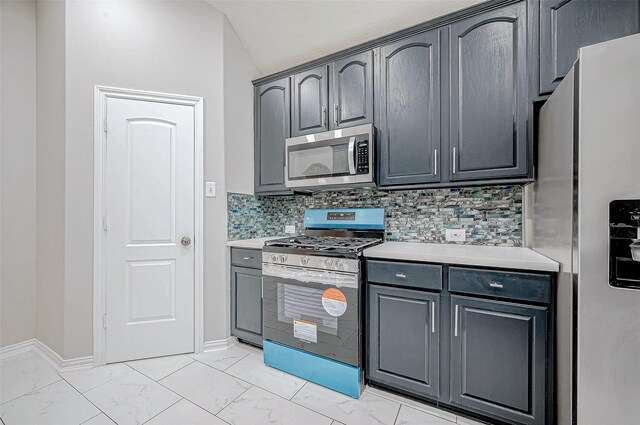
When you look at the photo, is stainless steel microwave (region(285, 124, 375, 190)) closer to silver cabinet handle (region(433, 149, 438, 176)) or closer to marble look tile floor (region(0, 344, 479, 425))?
silver cabinet handle (region(433, 149, 438, 176))

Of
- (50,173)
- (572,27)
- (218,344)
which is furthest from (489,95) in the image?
(50,173)

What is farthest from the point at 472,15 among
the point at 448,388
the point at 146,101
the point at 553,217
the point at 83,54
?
the point at 83,54

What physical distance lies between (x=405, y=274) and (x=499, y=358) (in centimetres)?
62

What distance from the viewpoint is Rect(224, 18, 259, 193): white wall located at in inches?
94.9

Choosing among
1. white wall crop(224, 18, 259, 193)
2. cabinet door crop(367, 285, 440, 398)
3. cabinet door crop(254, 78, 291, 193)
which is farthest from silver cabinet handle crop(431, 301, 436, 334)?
white wall crop(224, 18, 259, 193)

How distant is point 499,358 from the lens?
4.56 feet

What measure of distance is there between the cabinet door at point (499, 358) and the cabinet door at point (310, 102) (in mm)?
1700

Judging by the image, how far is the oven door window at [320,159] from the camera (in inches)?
81.4

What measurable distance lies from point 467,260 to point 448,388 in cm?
75

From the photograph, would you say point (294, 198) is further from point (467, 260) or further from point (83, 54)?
point (83, 54)

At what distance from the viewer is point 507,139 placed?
1632 millimetres

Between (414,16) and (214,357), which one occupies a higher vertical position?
(414,16)

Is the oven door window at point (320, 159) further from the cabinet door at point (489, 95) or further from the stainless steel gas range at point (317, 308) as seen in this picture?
the cabinet door at point (489, 95)

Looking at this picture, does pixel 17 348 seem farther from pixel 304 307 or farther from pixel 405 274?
pixel 405 274
